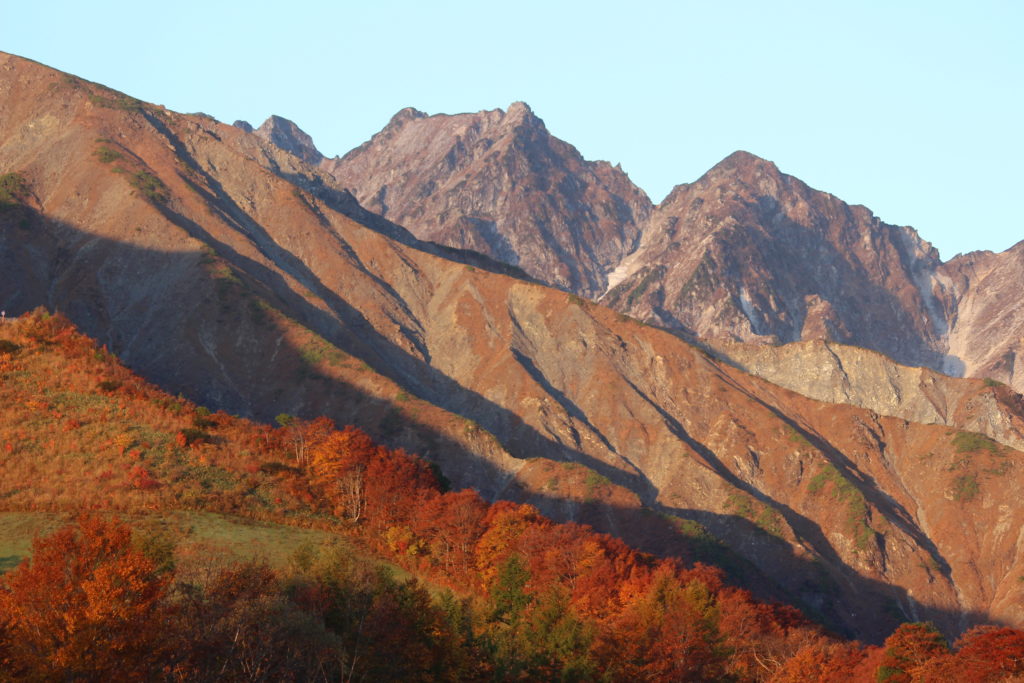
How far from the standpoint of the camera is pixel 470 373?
160 metres

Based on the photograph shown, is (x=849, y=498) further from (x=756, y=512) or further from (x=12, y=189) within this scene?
(x=12, y=189)

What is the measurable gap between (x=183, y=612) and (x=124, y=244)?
116 meters

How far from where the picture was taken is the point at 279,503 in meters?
66.8

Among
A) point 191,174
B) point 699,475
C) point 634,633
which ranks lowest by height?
point 634,633

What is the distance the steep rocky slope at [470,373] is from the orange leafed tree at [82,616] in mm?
85910

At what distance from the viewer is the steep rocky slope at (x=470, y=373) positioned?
128250mm

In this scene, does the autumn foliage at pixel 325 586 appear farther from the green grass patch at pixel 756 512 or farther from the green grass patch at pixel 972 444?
the green grass patch at pixel 972 444

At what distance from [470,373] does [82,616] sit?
12648 centimetres

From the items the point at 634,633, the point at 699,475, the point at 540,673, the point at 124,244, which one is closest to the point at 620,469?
the point at 699,475

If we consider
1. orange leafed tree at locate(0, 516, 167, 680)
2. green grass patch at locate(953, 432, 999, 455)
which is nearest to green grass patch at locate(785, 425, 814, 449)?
green grass patch at locate(953, 432, 999, 455)

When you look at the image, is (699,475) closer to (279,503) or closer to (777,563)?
(777,563)

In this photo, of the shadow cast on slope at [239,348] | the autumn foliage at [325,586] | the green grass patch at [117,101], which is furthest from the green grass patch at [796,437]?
the green grass patch at [117,101]

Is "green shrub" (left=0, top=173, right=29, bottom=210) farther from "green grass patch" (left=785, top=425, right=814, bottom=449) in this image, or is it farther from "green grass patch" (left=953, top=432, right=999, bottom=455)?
"green grass patch" (left=953, top=432, right=999, bottom=455)

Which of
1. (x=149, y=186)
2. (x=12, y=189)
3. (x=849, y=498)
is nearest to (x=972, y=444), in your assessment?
(x=849, y=498)
